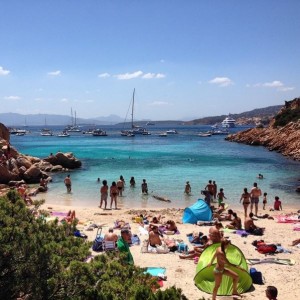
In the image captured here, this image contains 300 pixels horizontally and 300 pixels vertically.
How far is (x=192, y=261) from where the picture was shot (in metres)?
10.9

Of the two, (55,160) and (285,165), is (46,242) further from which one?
(285,165)

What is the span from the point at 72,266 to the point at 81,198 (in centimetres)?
1817

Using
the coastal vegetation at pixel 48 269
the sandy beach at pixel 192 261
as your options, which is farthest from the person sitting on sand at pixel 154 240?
the coastal vegetation at pixel 48 269

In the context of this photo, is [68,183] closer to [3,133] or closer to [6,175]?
[6,175]

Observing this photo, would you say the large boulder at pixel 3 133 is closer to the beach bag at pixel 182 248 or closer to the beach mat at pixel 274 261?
the beach bag at pixel 182 248

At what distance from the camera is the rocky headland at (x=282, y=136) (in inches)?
2009

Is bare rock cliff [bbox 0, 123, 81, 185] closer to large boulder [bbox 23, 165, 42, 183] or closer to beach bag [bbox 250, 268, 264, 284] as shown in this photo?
large boulder [bbox 23, 165, 42, 183]

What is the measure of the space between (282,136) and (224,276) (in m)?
55.4

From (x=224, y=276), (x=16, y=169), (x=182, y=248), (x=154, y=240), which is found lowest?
(x=182, y=248)

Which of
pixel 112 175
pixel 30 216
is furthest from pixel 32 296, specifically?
pixel 112 175

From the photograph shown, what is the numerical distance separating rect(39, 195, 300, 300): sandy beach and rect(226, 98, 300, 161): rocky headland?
32374 millimetres

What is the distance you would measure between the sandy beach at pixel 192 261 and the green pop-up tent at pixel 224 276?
18cm

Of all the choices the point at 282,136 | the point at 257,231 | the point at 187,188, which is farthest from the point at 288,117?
the point at 257,231

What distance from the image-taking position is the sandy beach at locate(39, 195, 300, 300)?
9014 millimetres
